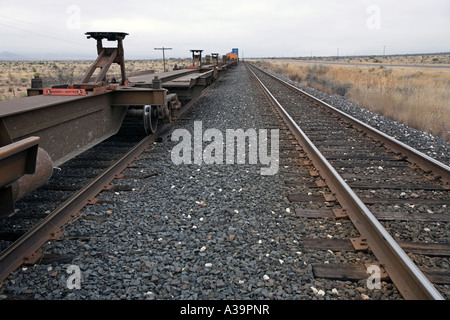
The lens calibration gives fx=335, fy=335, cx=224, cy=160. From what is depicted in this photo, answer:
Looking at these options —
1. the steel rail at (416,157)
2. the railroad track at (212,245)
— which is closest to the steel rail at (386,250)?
the railroad track at (212,245)

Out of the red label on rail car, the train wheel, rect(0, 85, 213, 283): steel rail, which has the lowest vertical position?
rect(0, 85, 213, 283): steel rail

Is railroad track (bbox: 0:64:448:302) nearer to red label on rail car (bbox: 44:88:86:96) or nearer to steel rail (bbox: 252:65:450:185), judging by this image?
steel rail (bbox: 252:65:450:185)

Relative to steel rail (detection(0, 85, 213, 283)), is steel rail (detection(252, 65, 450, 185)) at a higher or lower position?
higher

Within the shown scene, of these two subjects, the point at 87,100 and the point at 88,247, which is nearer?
the point at 88,247

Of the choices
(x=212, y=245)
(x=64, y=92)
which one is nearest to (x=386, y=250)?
(x=212, y=245)

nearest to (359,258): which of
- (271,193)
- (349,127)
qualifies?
(271,193)

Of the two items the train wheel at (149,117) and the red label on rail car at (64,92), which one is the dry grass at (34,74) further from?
the red label on rail car at (64,92)

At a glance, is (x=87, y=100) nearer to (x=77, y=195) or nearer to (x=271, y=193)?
(x=77, y=195)

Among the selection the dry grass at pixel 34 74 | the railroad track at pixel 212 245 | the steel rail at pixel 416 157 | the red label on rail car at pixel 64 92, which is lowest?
the railroad track at pixel 212 245

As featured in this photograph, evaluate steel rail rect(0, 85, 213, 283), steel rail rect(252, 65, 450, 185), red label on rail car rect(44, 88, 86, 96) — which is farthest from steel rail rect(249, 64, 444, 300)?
red label on rail car rect(44, 88, 86, 96)

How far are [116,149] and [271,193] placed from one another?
338 cm

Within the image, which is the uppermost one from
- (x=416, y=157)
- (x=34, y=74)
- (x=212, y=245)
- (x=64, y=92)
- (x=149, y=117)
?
(x=34, y=74)

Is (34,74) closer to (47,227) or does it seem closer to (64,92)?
(64,92)

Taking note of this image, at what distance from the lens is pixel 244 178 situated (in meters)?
4.89
